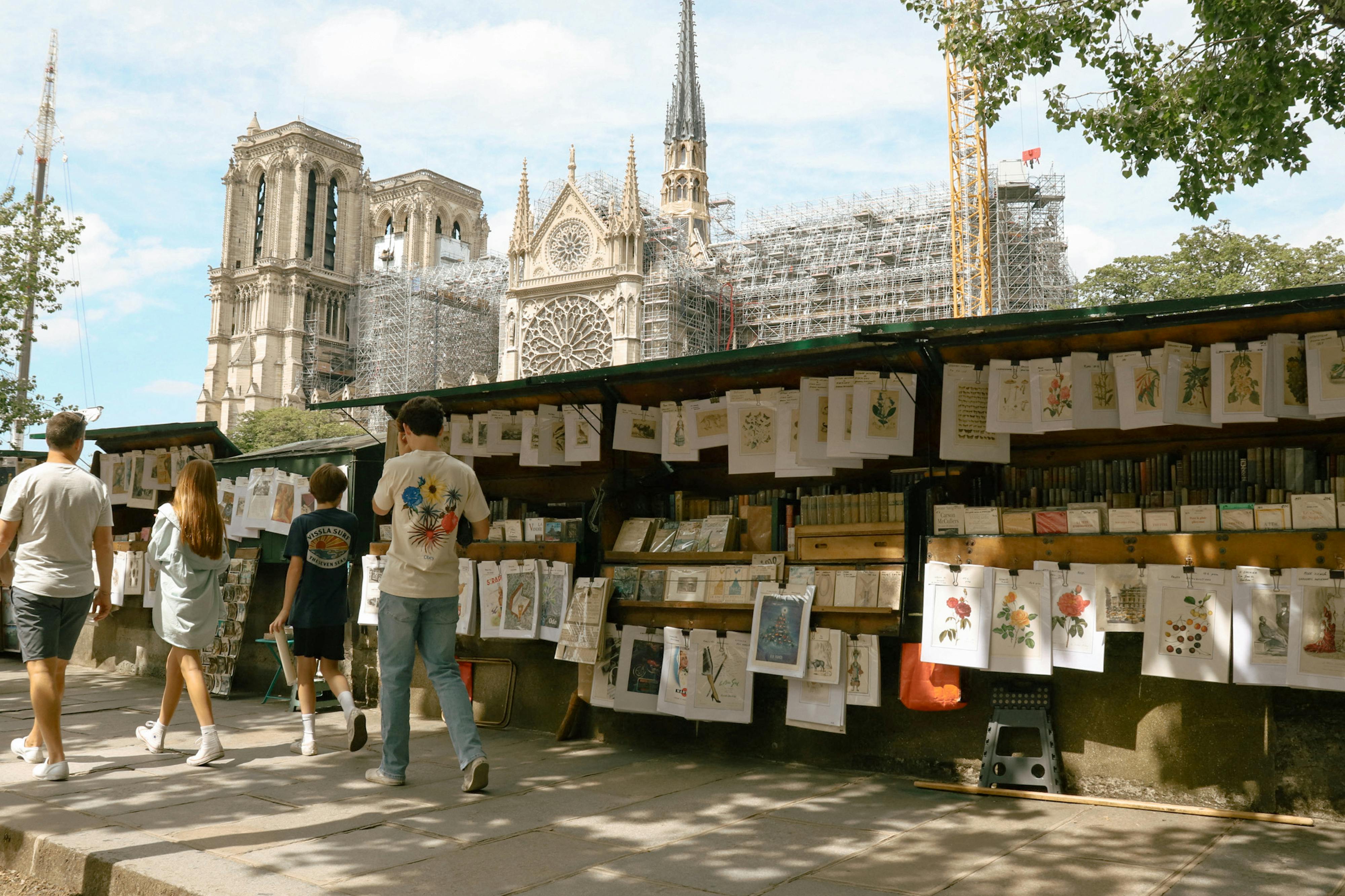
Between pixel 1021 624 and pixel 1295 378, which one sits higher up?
pixel 1295 378

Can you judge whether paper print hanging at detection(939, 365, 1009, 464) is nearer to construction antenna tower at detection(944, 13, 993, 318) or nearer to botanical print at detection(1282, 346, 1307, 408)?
botanical print at detection(1282, 346, 1307, 408)

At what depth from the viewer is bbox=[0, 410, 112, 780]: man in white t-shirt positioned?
18.0 feet

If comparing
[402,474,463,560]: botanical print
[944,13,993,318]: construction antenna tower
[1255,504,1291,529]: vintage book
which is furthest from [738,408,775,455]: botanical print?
[944,13,993,318]: construction antenna tower

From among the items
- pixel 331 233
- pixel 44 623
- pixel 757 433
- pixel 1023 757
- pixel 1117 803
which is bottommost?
pixel 1117 803

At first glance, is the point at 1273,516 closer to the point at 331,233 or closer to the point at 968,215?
the point at 968,215

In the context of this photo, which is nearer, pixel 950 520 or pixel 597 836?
pixel 597 836

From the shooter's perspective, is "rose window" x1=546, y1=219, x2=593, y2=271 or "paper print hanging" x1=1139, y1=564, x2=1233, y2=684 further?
"rose window" x1=546, y1=219, x2=593, y2=271

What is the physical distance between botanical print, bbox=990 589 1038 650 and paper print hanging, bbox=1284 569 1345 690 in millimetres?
1126

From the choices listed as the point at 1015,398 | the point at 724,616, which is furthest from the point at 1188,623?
the point at 724,616

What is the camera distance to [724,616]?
6324mm

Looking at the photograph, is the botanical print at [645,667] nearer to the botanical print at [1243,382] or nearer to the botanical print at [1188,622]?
the botanical print at [1188,622]

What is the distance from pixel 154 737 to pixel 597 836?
132 inches

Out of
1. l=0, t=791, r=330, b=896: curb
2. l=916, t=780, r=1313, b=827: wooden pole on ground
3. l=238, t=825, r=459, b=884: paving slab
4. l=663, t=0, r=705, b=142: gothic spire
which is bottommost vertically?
l=0, t=791, r=330, b=896: curb

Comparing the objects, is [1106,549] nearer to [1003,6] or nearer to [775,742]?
[775,742]
